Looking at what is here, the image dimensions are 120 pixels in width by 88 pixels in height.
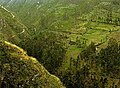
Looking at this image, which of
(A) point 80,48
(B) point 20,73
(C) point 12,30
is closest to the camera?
(B) point 20,73

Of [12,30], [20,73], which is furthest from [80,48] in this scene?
[20,73]

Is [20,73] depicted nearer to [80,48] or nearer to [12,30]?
[80,48]

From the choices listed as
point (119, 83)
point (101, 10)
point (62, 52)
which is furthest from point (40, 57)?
point (101, 10)

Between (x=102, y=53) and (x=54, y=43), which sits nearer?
(x=102, y=53)

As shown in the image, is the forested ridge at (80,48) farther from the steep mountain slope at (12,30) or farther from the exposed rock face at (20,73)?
the exposed rock face at (20,73)

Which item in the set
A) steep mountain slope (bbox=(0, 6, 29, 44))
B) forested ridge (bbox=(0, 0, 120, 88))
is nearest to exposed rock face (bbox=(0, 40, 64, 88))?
forested ridge (bbox=(0, 0, 120, 88))

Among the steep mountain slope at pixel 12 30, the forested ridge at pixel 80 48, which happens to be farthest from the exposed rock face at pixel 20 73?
the steep mountain slope at pixel 12 30

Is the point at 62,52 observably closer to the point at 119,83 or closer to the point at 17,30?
the point at 119,83

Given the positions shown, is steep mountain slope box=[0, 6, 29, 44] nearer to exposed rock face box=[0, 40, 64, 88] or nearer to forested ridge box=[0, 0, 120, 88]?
forested ridge box=[0, 0, 120, 88]
